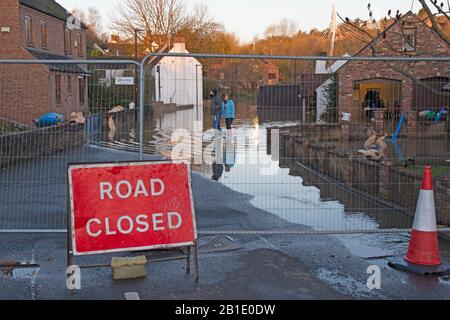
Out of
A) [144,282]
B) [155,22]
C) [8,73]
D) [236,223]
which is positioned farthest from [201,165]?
[155,22]

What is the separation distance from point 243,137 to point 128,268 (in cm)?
494

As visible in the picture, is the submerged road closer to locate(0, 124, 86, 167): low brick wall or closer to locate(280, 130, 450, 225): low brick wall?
locate(0, 124, 86, 167): low brick wall

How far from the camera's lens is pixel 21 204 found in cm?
1074

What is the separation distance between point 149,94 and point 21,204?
3.48m

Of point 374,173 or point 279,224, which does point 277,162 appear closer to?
point 279,224

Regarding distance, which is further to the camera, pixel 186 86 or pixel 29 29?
pixel 29 29

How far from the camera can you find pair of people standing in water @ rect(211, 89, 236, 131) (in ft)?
30.2

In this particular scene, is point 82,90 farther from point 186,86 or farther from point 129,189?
point 129,189

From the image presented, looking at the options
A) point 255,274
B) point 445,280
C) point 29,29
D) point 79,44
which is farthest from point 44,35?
point 445,280

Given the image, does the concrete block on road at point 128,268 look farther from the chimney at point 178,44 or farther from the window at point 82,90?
the chimney at point 178,44

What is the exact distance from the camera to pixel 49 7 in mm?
38656

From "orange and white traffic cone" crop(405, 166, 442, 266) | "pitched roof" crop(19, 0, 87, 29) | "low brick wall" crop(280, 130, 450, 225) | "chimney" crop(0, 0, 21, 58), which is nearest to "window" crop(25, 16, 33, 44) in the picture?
"pitched roof" crop(19, 0, 87, 29)

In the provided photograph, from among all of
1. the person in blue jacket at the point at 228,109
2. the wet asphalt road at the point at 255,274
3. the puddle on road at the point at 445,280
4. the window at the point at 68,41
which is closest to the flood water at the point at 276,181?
the person in blue jacket at the point at 228,109
